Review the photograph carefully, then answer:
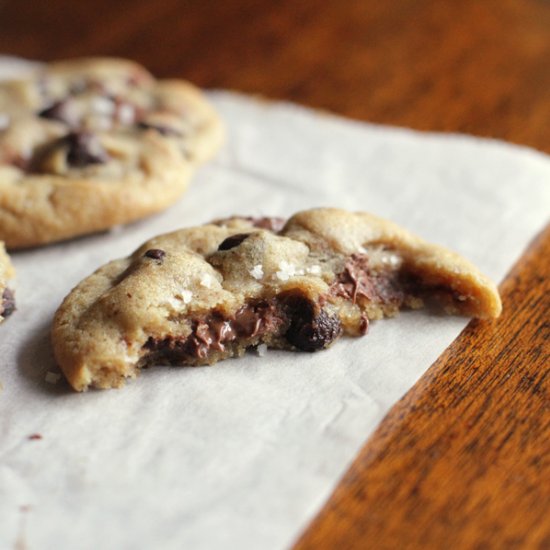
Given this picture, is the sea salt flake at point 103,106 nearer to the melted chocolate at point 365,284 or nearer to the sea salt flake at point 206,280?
the sea salt flake at point 206,280

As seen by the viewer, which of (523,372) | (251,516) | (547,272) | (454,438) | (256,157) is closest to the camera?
(251,516)

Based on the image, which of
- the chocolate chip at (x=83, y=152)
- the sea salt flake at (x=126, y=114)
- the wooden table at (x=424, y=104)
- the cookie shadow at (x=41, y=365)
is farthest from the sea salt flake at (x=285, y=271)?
the sea salt flake at (x=126, y=114)

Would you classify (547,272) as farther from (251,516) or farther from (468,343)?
(251,516)

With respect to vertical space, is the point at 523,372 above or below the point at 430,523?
above

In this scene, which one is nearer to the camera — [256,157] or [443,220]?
[443,220]

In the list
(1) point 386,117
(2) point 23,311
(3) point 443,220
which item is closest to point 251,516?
(2) point 23,311

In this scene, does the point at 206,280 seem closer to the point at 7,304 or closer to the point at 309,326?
the point at 309,326

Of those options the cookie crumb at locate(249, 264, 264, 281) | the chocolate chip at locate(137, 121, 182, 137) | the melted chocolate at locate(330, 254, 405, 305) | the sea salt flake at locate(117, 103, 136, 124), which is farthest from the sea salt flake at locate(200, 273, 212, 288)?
the sea salt flake at locate(117, 103, 136, 124)
